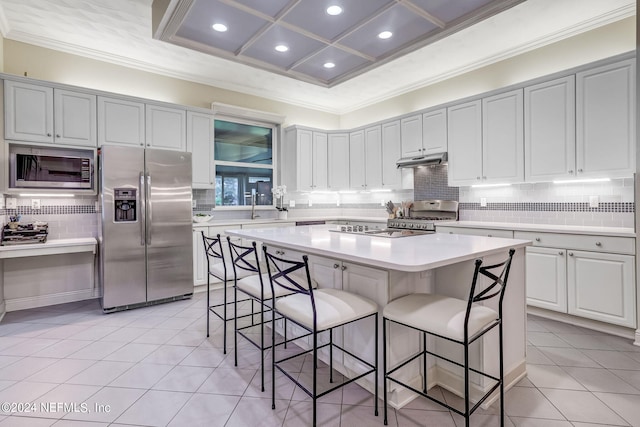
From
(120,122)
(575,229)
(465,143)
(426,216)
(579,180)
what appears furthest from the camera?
(426,216)

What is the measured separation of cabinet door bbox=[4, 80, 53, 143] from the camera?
3.25 meters

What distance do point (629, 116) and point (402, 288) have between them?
8.98 ft

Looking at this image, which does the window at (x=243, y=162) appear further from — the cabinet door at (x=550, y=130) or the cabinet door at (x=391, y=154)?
the cabinet door at (x=550, y=130)

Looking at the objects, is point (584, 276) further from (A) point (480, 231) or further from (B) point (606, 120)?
(B) point (606, 120)

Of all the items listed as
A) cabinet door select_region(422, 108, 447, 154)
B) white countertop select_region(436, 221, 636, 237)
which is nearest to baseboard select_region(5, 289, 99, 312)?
white countertop select_region(436, 221, 636, 237)

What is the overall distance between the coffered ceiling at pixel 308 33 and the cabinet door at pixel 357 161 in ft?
3.11

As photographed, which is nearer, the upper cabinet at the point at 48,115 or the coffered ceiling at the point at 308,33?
the coffered ceiling at the point at 308,33

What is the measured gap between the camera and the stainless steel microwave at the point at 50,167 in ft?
10.9

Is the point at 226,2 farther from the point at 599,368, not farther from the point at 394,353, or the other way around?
the point at 599,368

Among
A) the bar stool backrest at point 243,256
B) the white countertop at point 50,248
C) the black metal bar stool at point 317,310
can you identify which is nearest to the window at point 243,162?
the white countertop at point 50,248

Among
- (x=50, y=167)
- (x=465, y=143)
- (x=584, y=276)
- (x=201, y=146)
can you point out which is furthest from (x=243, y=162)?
(x=584, y=276)

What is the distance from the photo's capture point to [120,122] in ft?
12.5

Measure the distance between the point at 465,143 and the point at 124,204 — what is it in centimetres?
403

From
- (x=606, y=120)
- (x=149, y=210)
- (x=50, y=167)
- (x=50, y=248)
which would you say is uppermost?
(x=606, y=120)
